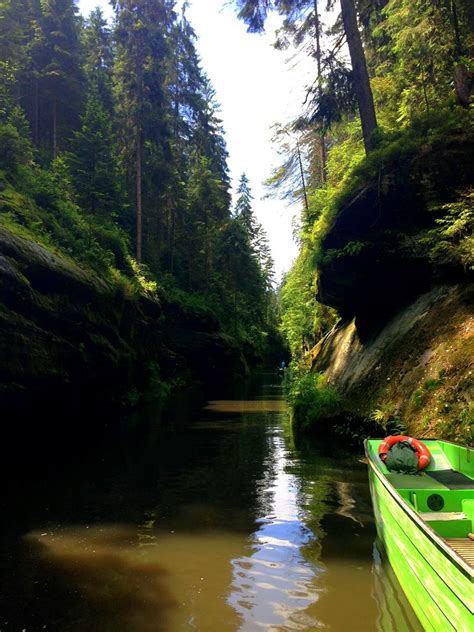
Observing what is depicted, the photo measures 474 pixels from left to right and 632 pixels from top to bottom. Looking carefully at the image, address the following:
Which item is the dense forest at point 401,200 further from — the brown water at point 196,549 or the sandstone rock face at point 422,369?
the brown water at point 196,549

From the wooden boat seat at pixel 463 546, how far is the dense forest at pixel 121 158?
1185 centimetres

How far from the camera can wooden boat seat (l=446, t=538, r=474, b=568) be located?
184 inches

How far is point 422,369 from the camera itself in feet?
38.2

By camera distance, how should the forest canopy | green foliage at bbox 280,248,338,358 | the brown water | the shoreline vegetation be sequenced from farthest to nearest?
green foliage at bbox 280,248,338,358
the forest canopy
the shoreline vegetation
the brown water

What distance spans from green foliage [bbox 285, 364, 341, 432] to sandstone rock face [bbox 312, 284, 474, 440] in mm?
457

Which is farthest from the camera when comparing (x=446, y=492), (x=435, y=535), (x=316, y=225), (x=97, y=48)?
(x=97, y=48)

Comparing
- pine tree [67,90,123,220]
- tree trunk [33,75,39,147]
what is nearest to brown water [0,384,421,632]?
pine tree [67,90,123,220]

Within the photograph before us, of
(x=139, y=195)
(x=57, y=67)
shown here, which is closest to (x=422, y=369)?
(x=139, y=195)

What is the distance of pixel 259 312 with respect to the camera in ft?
213

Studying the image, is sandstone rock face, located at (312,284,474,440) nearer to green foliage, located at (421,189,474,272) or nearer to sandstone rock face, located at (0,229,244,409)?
green foliage, located at (421,189,474,272)

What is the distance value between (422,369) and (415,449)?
433 centimetres

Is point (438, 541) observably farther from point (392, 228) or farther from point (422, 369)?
point (392, 228)

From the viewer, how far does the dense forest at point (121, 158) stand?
2114cm

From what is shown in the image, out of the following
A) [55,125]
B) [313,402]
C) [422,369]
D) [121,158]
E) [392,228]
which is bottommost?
[313,402]
